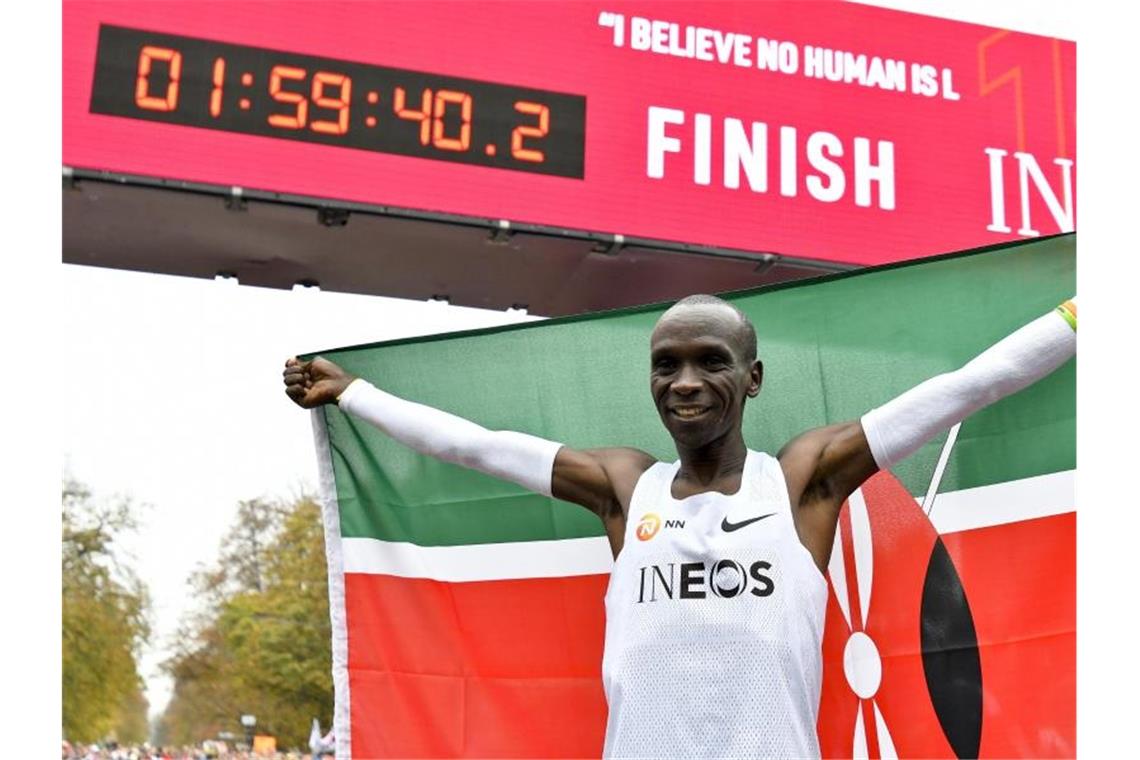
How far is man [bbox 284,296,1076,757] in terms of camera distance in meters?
2.40

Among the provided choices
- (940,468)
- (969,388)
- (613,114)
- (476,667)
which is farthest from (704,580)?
(613,114)

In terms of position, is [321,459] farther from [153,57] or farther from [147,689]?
[147,689]

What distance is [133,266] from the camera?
1009 cm

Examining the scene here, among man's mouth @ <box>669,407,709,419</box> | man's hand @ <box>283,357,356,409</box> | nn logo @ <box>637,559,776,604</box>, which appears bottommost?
nn logo @ <box>637,559,776,604</box>

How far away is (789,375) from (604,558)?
2.27 ft

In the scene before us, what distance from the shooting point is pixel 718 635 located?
2434 mm

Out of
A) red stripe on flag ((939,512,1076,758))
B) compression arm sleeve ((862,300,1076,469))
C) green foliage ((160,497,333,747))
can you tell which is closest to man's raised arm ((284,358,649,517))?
compression arm sleeve ((862,300,1076,469))

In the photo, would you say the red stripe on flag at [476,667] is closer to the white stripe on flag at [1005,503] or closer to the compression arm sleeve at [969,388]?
the white stripe on flag at [1005,503]

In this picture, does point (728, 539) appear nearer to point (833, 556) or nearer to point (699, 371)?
point (699, 371)

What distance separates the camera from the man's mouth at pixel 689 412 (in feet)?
8.30

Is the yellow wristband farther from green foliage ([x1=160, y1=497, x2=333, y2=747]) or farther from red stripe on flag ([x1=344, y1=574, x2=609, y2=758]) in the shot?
green foliage ([x1=160, y1=497, x2=333, y2=747])

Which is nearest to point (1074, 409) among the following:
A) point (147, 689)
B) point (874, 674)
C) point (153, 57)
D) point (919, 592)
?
point (919, 592)

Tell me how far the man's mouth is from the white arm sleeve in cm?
43

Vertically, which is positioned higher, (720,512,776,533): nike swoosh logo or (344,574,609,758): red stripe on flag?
(720,512,776,533): nike swoosh logo
